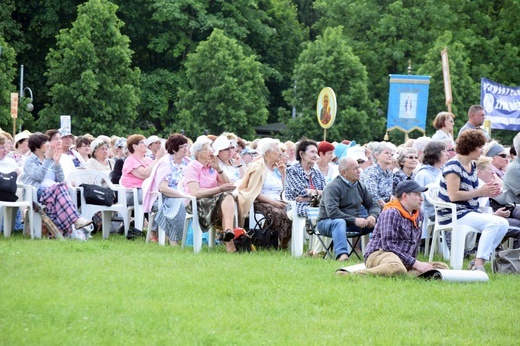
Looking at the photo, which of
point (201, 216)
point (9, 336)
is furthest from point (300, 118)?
point (9, 336)

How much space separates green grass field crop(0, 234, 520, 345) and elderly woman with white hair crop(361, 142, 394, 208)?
7.40 ft

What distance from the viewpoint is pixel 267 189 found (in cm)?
1388

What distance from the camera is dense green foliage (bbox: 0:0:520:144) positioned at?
38.6m

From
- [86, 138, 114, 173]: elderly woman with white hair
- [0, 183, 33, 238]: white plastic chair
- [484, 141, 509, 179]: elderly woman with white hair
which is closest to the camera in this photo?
[0, 183, 33, 238]: white plastic chair

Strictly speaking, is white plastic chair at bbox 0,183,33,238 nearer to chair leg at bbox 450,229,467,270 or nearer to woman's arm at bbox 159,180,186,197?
woman's arm at bbox 159,180,186,197

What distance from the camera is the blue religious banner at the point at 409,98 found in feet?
103

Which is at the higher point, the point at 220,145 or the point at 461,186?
the point at 220,145

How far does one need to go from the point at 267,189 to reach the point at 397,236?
12.2 ft

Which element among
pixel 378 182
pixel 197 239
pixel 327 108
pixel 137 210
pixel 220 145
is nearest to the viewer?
pixel 197 239

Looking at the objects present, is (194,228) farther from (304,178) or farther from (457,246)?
(457,246)

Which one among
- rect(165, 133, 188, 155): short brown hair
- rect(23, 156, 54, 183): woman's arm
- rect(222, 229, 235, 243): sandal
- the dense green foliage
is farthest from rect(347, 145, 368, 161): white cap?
the dense green foliage

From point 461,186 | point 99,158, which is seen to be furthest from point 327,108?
point 461,186

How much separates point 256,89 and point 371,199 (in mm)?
29652

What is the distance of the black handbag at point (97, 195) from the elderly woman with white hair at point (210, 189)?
1926 mm
